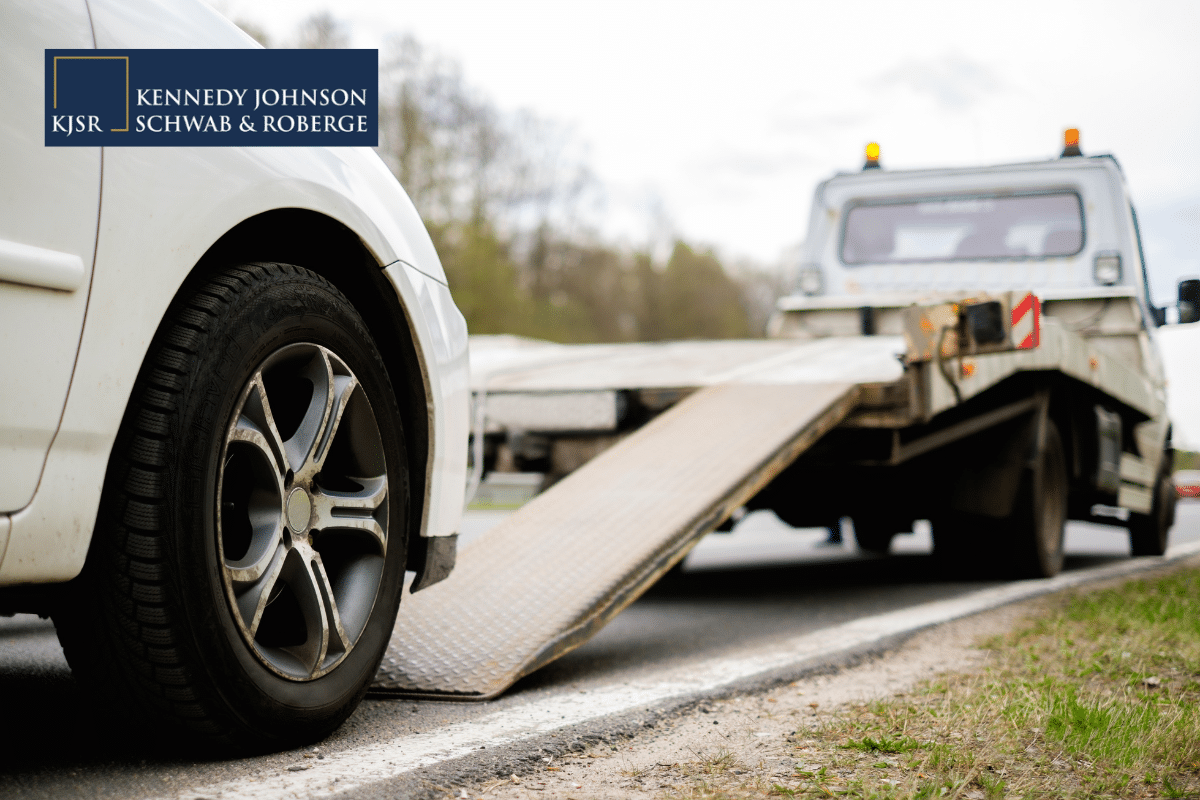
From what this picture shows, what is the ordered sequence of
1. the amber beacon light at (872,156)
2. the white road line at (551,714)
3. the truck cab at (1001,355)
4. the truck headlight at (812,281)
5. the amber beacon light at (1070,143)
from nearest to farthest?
the white road line at (551,714)
the truck cab at (1001,355)
the amber beacon light at (1070,143)
the truck headlight at (812,281)
the amber beacon light at (872,156)

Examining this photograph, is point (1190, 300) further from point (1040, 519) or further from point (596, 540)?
point (596, 540)

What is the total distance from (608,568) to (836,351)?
258cm

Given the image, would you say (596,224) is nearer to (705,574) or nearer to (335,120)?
(705,574)

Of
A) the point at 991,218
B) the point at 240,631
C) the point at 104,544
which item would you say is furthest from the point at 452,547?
the point at 991,218

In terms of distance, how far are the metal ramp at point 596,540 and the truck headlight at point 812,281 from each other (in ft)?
10.5

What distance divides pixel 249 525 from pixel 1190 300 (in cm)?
709

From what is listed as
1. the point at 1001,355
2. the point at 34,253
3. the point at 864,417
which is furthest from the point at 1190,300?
the point at 34,253

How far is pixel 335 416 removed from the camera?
2375 mm

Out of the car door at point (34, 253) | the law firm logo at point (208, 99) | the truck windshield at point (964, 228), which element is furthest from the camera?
the truck windshield at point (964, 228)

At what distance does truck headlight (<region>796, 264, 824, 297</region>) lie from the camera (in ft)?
26.5

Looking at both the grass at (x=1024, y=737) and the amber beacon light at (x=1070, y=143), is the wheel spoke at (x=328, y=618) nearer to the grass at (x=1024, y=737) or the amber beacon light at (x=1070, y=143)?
the grass at (x=1024, y=737)

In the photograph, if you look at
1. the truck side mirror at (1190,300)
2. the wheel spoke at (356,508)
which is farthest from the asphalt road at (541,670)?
the truck side mirror at (1190,300)

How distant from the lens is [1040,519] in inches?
235

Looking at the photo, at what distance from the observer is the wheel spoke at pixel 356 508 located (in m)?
2.36
